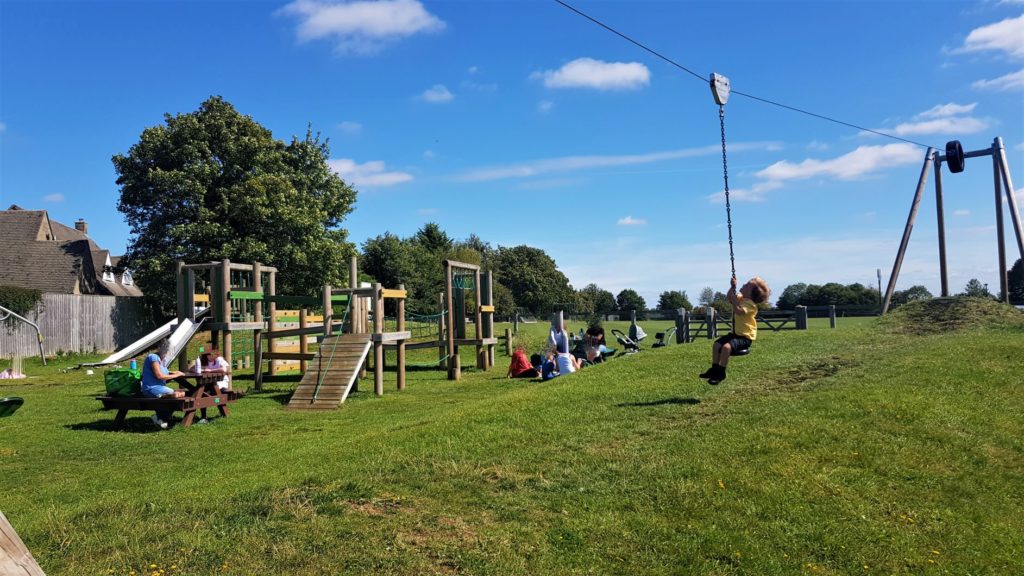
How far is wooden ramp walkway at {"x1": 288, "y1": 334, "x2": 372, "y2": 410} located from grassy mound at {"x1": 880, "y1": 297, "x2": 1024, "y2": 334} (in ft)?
43.4

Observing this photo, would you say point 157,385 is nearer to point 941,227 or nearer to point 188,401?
Answer: point 188,401

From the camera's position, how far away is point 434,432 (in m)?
9.08

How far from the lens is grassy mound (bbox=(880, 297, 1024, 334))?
18.0m

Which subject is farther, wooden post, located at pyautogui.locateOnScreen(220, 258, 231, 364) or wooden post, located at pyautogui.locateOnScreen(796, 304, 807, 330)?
wooden post, located at pyautogui.locateOnScreen(796, 304, 807, 330)

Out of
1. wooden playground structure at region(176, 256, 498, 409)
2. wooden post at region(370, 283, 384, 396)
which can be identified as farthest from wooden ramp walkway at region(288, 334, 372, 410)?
wooden post at region(370, 283, 384, 396)

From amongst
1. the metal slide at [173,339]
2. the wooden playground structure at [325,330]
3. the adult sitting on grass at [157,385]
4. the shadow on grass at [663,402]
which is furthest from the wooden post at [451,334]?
the shadow on grass at [663,402]

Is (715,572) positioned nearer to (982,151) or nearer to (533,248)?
(982,151)

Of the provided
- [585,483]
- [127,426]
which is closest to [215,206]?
[127,426]

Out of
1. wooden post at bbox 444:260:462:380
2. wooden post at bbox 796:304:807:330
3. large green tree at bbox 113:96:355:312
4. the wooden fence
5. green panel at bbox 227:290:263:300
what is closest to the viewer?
green panel at bbox 227:290:263:300

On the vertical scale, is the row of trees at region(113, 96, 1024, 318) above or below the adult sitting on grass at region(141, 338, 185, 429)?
above

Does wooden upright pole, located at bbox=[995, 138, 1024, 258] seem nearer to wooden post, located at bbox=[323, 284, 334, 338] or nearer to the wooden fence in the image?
wooden post, located at bbox=[323, 284, 334, 338]

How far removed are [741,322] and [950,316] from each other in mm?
12062

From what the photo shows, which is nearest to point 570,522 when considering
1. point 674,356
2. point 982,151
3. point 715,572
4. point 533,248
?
point 715,572

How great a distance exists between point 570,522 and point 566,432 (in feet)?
9.68
